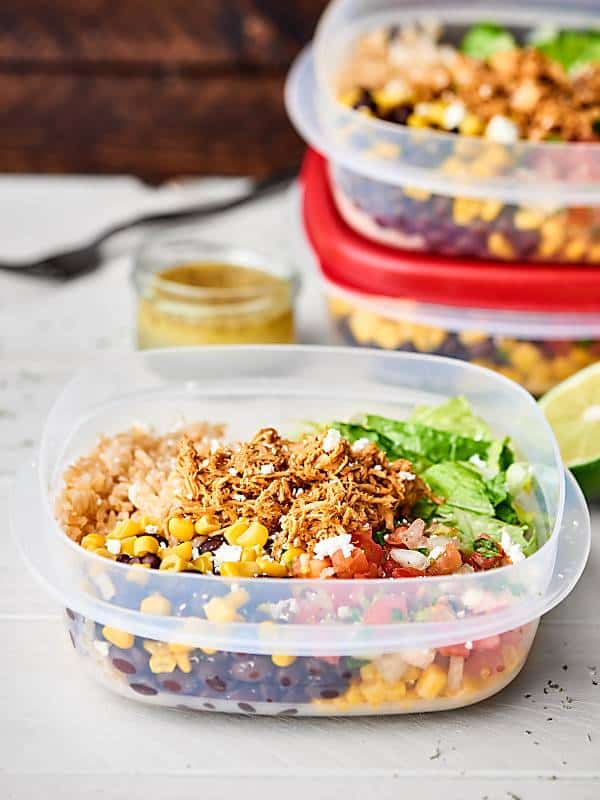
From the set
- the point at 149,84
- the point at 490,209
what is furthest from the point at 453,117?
the point at 149,84

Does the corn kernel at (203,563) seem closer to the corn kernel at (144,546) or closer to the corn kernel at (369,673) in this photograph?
the corn kernel at (144,546)

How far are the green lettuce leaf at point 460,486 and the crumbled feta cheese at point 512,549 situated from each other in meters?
0.06

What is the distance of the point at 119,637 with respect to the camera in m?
1.19

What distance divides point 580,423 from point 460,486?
0.97 ft

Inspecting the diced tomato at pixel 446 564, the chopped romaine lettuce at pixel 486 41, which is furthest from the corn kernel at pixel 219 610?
the chopped romaine lettuce at pixel 486 41

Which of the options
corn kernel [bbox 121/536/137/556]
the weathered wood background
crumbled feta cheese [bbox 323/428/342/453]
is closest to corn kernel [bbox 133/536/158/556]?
corn kernel [bbox 121/536/137/556]

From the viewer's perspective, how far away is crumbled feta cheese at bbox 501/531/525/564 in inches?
49.7

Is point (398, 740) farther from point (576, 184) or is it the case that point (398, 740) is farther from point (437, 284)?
point (576, 184)

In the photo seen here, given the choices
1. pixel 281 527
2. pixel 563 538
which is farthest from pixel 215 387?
pixel 563 538

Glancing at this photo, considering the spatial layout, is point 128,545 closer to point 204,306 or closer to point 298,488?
point 298,488

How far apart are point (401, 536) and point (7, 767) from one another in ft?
1.47

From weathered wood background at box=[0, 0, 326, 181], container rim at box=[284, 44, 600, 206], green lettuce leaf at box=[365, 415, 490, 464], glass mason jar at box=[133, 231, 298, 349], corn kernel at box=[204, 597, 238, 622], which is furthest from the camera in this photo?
weathered wood background at box=[0, 0, 326, 181]

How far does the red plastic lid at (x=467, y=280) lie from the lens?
177cm

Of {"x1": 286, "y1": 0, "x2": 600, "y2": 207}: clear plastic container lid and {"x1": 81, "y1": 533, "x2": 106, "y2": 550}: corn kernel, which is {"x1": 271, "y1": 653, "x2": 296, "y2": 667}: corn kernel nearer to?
{"x1": 81, "y1": 533, "x2": 106, "y2": 550}: corn kernel
